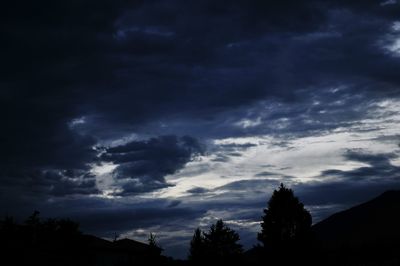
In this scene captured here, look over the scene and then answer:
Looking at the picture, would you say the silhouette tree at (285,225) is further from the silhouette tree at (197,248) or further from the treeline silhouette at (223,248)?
the silhouette tree at (197,248)

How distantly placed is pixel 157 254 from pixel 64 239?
2875 cm

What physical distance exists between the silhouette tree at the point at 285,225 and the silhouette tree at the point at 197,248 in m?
15.3

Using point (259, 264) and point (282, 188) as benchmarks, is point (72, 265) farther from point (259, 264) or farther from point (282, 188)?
point (282, 188)

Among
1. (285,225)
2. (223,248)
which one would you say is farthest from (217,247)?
(285,225)

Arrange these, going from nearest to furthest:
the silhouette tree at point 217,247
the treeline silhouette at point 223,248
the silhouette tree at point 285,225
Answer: the treeline silhouette at point 223,248 < the silhouette tree at point 285,225 < the silhouette tree at point 217,247

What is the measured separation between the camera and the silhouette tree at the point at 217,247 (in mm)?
61562

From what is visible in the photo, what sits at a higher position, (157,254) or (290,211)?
(290,211)

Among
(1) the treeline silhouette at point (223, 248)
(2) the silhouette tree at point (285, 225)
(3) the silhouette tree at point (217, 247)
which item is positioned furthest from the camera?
(3) the silhouette tree at point (217, 247)

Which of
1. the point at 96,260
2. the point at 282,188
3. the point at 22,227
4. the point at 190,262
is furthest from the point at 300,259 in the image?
the point at 22,227

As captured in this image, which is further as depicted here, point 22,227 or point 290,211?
point 22,227

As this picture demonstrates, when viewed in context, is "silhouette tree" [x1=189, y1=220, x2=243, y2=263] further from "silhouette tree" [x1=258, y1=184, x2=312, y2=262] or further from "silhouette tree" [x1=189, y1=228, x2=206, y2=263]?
"silhouette tree" [x1=258, y1=184, x2=312, y2=262]

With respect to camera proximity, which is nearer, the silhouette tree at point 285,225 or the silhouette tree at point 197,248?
the silhouette tree at point 285,225

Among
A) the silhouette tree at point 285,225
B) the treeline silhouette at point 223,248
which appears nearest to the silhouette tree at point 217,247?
the treeline silhouette at point 223,248

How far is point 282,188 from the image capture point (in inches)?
2021
